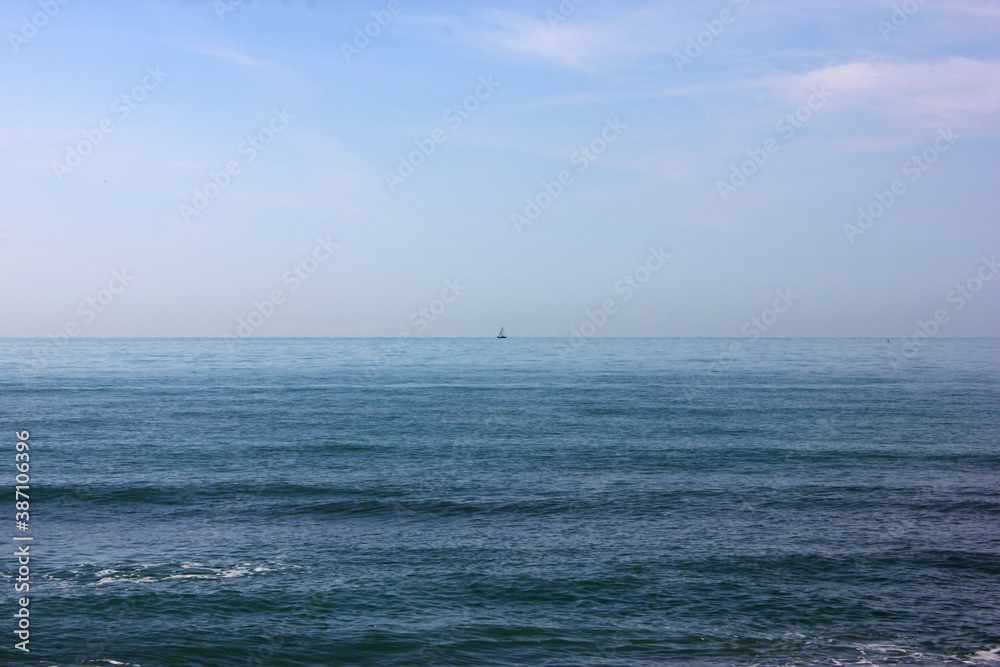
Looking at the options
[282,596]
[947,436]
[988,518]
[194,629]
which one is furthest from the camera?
[947,436]

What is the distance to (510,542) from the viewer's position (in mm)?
27406

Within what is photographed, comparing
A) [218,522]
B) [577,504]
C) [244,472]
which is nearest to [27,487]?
[244,472]

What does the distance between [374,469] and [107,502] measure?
40.6 feet

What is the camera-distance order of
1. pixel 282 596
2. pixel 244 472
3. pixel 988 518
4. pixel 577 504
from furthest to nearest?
pixel 244 472
pixel 577 504
pixel 988 518
pixel 282 596

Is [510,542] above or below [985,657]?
above

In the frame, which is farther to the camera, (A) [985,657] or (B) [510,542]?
(B) [510,542]

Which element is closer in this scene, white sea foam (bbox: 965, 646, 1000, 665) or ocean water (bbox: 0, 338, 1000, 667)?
white sea foam (bbox: 965, 646, 1000, 665)

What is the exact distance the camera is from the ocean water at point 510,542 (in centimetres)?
1977

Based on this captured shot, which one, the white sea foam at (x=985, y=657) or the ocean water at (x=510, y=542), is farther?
the ocean water at (x=510, y=542)

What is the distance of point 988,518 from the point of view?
30453 mm

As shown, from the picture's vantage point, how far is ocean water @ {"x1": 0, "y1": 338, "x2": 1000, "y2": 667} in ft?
64.8

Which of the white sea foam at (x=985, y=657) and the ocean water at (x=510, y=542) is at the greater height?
the ocean water at (x=510, y=542)

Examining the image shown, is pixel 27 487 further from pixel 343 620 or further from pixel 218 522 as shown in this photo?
pixel 343 620

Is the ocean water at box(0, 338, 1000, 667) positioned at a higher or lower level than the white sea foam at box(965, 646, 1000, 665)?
higher
